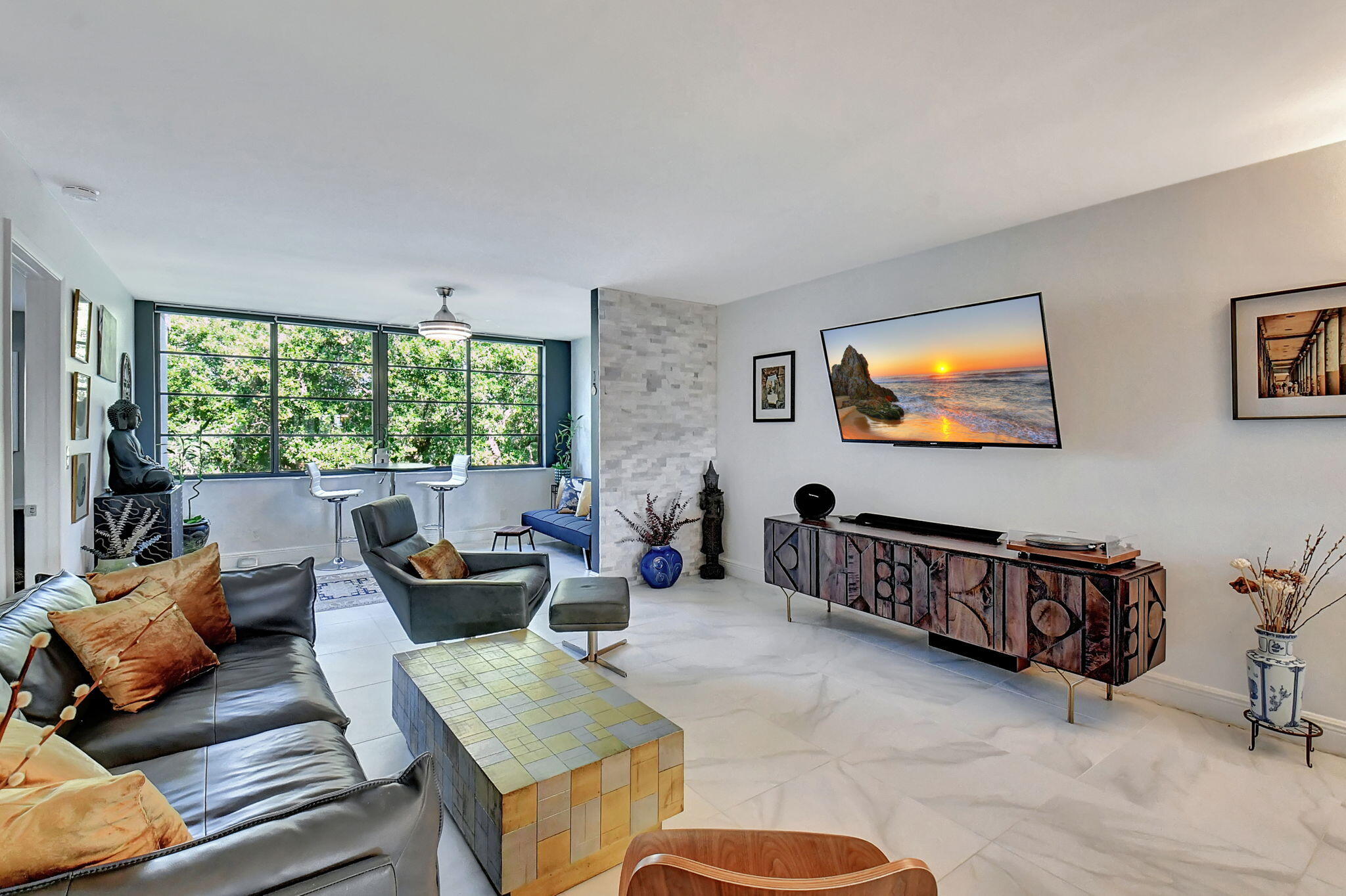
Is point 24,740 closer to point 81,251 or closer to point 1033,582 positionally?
point 1033,582

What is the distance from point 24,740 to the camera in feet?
4.41

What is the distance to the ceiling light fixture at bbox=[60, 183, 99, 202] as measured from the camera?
324 cm

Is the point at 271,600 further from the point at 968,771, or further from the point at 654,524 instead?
the point at 654,524

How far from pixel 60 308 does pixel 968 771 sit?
5107 millimetres

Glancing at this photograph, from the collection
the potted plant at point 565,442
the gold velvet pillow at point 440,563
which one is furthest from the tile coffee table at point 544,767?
the potted plant at point 565,442

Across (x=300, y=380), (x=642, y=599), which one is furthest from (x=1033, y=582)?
(x=300, y=380)

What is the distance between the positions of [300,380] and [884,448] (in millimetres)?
6017

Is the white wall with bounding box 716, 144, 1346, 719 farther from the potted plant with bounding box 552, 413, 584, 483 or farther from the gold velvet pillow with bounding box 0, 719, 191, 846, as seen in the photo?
the potted plant with bounding box 552, 413, 584, 483

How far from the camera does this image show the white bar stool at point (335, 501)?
20.9 feet

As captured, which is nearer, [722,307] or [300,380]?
[722,307]

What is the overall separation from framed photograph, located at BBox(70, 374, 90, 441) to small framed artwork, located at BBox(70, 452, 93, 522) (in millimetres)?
139

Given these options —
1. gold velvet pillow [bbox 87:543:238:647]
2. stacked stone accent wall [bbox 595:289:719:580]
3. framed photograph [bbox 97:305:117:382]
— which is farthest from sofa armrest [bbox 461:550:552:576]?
framed photograph [bbox 97:305:117:382]

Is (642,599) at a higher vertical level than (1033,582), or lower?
lower

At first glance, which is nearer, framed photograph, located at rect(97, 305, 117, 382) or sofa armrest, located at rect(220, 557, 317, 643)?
sofa armrest, located at rect(220, 557, 317, 643)
